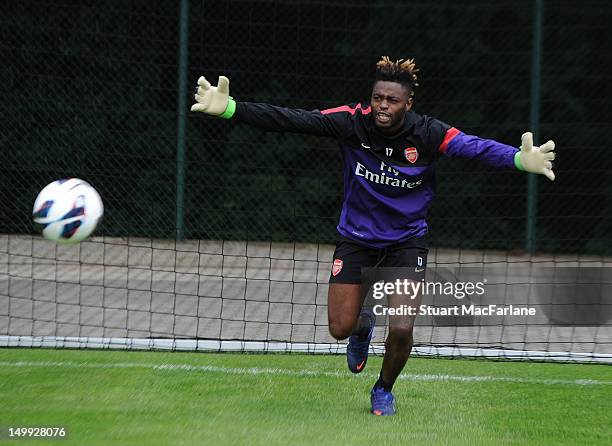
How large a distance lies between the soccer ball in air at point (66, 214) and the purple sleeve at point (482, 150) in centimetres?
197

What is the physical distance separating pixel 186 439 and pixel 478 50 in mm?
8784

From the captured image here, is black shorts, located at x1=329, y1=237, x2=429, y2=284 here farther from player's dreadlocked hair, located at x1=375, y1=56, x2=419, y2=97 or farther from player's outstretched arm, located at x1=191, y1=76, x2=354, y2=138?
player's dreadlocked hair, located at x1=375, y1=56, x2=419, y2=97

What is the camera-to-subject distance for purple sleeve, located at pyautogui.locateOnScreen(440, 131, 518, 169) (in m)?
5.63

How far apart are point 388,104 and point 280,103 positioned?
21.5ft

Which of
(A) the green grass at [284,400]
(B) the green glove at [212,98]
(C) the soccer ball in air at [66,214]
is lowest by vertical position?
(A) the green grass at [284,400]

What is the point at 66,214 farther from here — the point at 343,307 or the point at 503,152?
the point at 503,152

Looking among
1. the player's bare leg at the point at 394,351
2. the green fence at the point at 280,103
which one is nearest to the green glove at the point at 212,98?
the player's bare leg at the point at 394,351

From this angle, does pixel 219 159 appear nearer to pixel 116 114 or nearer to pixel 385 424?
pixel 116 114

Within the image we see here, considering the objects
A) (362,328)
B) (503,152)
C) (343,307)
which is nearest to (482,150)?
(503,152)

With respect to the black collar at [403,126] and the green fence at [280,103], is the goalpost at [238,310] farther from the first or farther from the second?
the black collar at [403,126]

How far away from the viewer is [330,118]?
5961 mm

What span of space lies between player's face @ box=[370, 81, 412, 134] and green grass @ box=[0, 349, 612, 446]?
1597 millimetres

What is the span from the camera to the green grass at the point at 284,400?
5.32 metres

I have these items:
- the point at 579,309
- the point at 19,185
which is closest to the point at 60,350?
the point at 19,185
